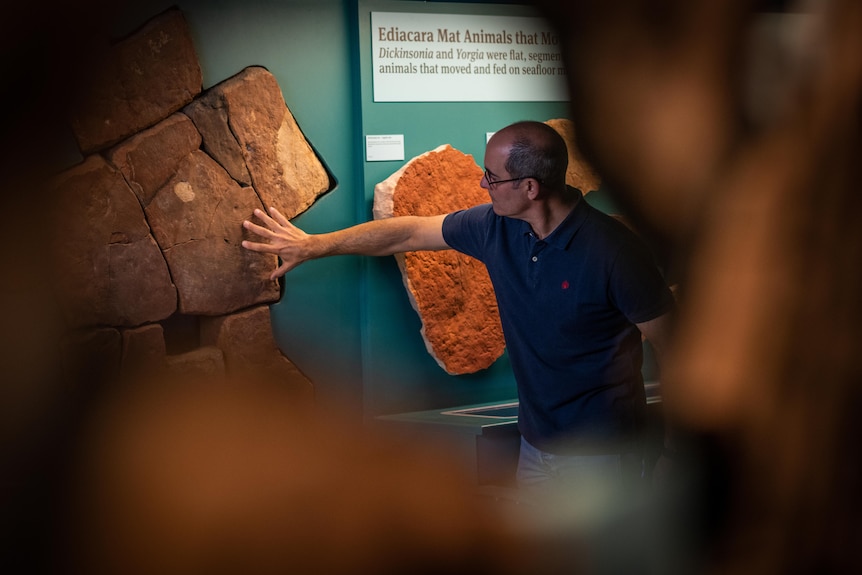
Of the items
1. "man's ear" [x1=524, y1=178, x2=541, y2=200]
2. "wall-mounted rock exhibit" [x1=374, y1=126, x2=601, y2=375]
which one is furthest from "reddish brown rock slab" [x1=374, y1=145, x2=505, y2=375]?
"man's ear" [x1=524, y1=178, x2=541, y2=200]

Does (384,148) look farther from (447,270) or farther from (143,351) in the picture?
(447,270)

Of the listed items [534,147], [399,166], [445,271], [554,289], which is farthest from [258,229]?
[445,271]

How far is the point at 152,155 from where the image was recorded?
37cm

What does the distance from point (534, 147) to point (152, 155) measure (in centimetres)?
22

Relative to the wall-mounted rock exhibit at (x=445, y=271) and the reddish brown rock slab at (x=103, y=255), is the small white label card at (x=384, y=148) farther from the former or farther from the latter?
the reddish brown rock slab at (x=103, y=255)

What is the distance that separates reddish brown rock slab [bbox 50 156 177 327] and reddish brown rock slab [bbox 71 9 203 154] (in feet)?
0.05

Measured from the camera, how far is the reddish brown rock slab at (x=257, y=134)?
17.9 inches

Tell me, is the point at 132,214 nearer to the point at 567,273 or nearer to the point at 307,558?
the point at 307,558

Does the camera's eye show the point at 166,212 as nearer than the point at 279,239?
Yes

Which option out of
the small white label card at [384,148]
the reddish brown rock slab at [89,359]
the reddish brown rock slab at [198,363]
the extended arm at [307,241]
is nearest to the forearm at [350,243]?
the extended arm at [307,241]

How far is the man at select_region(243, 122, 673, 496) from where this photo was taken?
0.40 meters

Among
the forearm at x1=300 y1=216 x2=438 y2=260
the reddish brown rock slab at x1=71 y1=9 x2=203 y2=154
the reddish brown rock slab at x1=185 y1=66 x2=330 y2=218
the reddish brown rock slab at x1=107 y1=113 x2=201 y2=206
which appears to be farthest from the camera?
the forearm at x1=300 y1=216 x2=438 y2=260

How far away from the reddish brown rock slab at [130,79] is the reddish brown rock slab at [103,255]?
0.05 feet

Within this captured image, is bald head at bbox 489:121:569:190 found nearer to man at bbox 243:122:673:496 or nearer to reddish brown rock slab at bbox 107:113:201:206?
man at bbox 243:122:673:496
